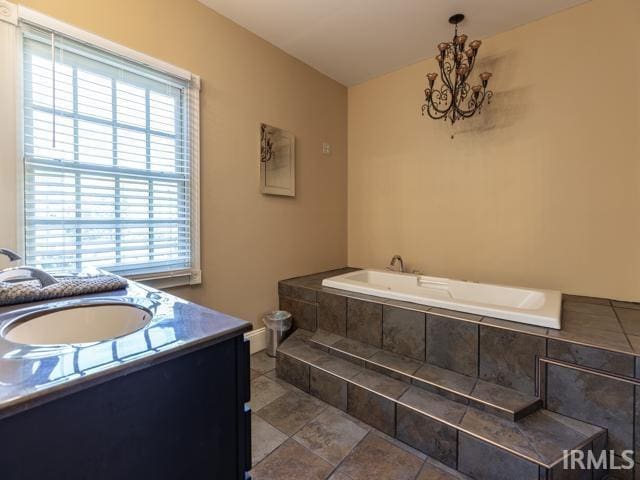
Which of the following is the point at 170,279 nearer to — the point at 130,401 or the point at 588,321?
the point at 130,401

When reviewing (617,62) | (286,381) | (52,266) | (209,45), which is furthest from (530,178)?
(52,266)

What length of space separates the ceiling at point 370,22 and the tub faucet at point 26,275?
2.04m

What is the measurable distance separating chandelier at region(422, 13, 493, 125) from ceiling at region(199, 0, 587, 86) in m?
0.15

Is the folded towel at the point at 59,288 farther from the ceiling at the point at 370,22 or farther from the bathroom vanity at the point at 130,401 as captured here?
the ceiling at the point at 370,22

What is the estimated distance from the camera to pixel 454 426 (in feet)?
4.66

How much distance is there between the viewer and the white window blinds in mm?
1553

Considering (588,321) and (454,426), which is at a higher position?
(588,321)

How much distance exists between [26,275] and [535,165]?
3126 millimetres

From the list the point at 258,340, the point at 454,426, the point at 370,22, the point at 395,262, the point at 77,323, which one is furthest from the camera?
the point at 395,262

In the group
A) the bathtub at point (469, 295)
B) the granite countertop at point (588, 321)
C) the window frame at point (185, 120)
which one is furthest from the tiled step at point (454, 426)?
the window frame at point (185, 120)

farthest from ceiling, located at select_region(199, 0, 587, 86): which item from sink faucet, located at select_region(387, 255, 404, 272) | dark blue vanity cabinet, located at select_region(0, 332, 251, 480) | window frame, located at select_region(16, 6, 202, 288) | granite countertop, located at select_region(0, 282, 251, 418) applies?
dark blue vanity cabinet, located at select_region(0, 332, 251, 480)

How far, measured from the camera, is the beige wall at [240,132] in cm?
190

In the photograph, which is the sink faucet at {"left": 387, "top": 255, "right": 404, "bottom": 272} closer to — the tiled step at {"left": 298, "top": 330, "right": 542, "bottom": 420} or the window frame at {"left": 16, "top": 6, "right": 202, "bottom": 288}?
the tiled step at {"left": 298, "top": 330, "right": 542, "bottom": 420}

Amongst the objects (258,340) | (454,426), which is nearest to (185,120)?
(258,340)
